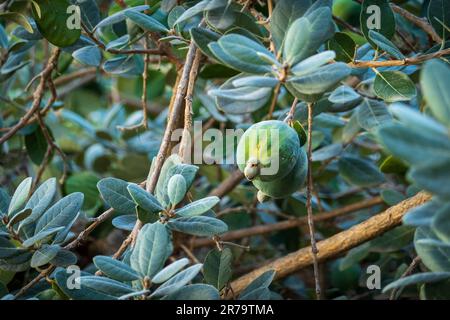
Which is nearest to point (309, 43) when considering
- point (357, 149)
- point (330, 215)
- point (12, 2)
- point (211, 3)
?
point (211, 3)

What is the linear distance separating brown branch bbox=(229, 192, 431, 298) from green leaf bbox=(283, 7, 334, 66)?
0.39 metres

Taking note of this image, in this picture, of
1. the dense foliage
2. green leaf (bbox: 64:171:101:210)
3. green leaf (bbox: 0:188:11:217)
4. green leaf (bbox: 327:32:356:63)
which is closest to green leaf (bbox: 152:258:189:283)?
the dense foliage

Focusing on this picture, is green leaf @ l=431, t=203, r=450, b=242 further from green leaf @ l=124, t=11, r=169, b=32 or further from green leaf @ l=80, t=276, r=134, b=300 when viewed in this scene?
green leaf @ l=124, t=11, r=169, b=32

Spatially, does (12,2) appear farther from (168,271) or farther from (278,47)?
(168,271)

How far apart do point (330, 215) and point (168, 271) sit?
861 mm

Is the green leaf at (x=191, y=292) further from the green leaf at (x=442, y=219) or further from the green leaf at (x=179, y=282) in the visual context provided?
the green leaf at (x=442, y=219)

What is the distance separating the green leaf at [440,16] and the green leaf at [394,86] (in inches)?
4.8

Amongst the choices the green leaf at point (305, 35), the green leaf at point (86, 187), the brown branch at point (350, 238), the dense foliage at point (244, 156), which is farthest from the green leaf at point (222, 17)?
the green leaf at point (86, 187)

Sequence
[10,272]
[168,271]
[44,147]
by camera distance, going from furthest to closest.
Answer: [44,147], [10,272], [168,271]

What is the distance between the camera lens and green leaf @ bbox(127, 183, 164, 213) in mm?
807

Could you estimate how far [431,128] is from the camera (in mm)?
541

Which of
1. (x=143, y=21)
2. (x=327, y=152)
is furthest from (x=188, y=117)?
(x=327, y=152)

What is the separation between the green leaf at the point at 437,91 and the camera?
552 mm

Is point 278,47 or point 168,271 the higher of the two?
point 278,47
